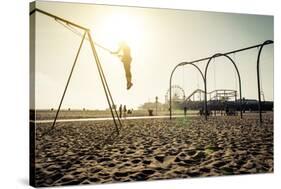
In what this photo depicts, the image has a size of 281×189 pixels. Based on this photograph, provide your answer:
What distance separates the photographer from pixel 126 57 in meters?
6.59

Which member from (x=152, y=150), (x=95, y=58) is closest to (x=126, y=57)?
(x=95, y=58)

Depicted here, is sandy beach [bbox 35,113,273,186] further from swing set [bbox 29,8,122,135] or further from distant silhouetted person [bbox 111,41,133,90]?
distant silhouetted person [bbox 111,41,133,90]

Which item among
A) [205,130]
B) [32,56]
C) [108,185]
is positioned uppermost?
[32,56]

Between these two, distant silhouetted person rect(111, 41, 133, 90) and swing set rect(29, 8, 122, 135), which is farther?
distant silhouetted person rect(111, 41, 133, 90)

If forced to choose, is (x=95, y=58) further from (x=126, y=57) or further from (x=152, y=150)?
(x=152, y=150)

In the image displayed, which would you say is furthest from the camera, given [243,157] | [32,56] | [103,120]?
[243,157]

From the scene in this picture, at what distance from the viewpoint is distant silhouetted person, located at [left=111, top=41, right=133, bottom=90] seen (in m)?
6.56

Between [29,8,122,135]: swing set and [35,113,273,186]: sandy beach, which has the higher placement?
[29,8,122,135]: swing set

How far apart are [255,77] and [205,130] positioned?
1078 mm

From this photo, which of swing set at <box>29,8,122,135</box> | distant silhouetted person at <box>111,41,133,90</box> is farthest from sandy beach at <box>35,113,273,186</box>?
distant silhouetted person at <box>111,41,133,90</box>

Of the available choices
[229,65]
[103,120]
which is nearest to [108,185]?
[103,120]

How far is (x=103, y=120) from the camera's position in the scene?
6.54 m

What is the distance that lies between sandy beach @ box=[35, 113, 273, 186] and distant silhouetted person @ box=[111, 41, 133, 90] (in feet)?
1.80

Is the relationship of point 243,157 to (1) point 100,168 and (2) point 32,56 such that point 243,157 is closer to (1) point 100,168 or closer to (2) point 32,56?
(1) point 100,168
